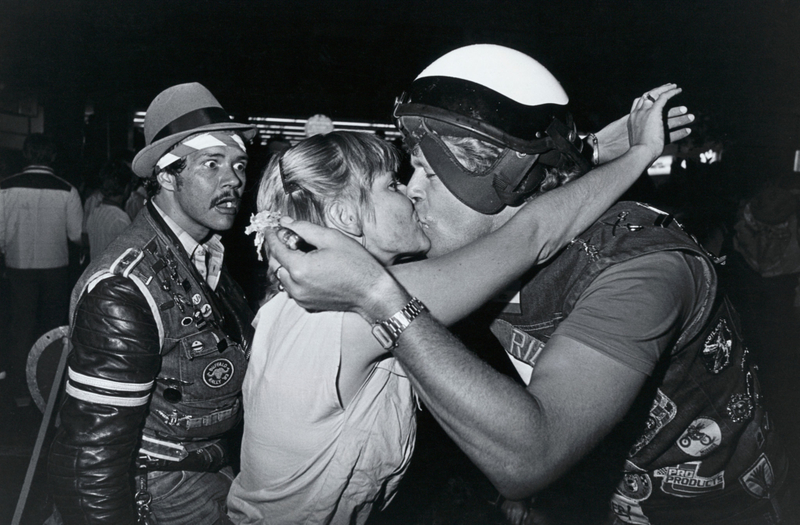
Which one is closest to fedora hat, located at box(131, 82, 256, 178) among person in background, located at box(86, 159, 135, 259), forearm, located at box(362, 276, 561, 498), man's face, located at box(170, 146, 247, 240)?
man's face, located at box(170, 146, 247, 240)

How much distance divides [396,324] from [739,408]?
4.16 ft

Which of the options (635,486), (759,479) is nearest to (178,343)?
(635,486)

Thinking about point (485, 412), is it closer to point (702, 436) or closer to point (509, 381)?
point (509, 381)

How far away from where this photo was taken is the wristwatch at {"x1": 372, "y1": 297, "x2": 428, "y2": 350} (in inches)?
51.7

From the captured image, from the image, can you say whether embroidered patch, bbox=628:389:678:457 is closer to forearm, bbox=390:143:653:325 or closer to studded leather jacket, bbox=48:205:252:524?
forearm, bbox=390:143:653:325

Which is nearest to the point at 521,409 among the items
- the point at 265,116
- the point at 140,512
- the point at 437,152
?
the point at 437,152

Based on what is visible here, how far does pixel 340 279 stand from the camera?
1.38m

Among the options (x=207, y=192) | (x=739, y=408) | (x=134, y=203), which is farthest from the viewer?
(x=134, y=203)

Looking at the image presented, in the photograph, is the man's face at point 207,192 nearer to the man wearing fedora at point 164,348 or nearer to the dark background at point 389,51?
the man wearing fedora at point 164,348

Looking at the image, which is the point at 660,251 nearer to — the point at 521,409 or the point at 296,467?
the point at 521,409

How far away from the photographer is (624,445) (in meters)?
1.86

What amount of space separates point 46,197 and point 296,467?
5.85 meters

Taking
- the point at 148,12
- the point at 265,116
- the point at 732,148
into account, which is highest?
the point at 148,12

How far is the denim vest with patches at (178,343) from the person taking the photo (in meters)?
2.27
